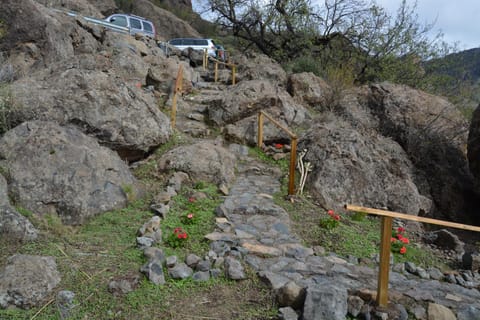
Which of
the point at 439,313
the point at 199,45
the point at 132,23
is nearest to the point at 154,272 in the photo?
the point at 439,313

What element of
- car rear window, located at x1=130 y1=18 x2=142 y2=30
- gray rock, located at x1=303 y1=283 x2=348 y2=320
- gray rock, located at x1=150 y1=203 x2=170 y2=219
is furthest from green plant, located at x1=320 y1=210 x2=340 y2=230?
car rear window, located at x1=130 y1=18 x2=142 y2=30

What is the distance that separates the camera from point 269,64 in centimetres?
1351

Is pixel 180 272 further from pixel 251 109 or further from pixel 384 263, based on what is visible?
pixel 251 109

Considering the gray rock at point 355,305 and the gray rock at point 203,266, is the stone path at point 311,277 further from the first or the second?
the gray rock at point 203,266

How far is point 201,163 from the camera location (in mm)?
6191

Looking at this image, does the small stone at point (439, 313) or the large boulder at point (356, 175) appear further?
the large boulder at point (356, 175)

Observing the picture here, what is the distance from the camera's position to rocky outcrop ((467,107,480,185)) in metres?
7.21

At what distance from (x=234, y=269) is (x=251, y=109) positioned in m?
6.07

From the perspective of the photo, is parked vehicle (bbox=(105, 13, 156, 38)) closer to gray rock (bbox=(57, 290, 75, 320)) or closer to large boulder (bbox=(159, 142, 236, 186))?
large boulder (bbox=(159, 142, 236, 186))

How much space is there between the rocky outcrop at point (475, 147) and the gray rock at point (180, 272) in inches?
259

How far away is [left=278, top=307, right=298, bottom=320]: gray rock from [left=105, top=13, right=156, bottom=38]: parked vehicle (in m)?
15.9

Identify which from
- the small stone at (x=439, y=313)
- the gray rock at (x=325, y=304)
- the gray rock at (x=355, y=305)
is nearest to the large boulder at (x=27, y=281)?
the gray rock at (x=325, y=304)

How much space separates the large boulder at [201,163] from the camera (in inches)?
240

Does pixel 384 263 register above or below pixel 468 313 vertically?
above
